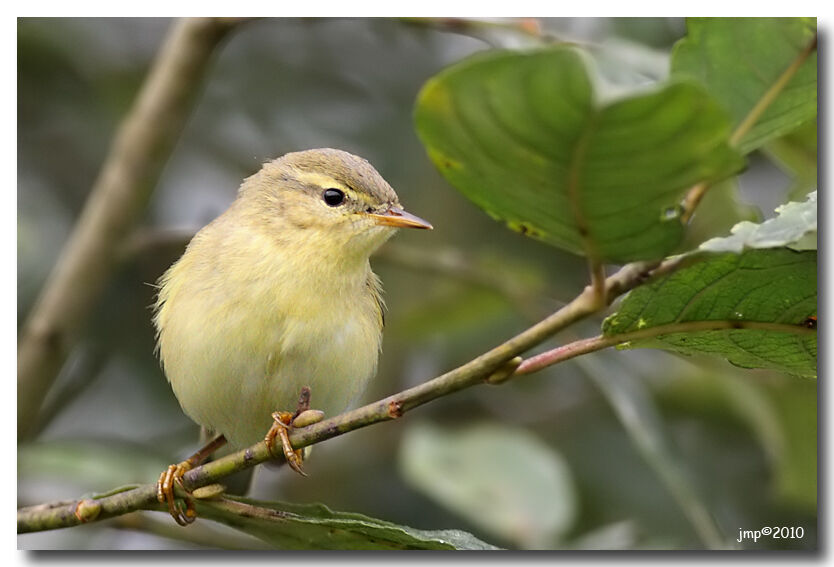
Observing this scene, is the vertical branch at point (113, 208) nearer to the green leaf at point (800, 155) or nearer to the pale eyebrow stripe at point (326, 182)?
the pale eyebrow stripe at point (326, 182)

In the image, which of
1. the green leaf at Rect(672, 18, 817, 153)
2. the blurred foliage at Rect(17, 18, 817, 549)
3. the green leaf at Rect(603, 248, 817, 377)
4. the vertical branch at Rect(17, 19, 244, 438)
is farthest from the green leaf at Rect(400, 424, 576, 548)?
the green leaf at Rect(672, 18, 817, 153)

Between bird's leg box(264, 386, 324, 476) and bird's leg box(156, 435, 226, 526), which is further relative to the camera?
bird's leg box(156, 435, 226, 526)

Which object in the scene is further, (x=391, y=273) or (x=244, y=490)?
(x=391, y=273)

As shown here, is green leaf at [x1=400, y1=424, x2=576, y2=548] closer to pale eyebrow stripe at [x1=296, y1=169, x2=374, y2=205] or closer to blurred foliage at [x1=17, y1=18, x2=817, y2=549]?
blurred foliage at [x1=17, y1=18, x2=817, y2=549]

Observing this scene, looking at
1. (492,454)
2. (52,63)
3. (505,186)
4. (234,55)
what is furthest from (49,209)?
(505,186)

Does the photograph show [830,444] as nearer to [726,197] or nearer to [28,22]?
[726,197]

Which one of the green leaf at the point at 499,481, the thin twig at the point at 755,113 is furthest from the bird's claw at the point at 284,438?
the green leaf at the point at 499,481
